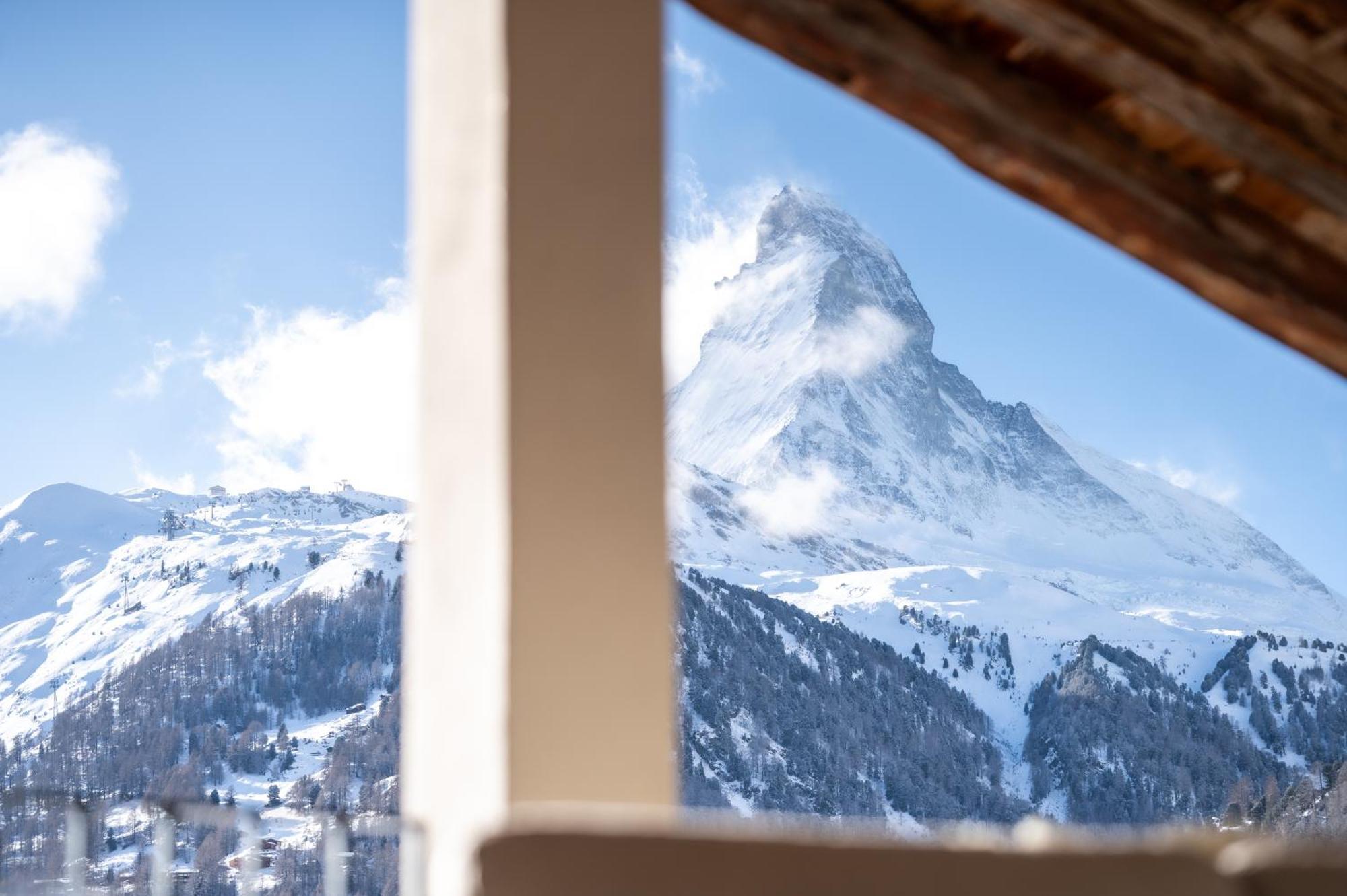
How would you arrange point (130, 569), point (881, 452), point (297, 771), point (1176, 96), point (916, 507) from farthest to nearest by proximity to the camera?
point (881, 452) < point (916, 507) < point (130, 569) < point (297, 771) < point (1176, 96)

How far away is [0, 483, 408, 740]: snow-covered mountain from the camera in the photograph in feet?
111

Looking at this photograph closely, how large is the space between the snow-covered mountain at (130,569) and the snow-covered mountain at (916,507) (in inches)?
418

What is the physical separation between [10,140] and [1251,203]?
41.6m

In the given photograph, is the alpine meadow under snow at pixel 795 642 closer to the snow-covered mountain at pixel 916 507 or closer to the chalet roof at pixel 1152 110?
the snow-covered mountain at pixel 916 507

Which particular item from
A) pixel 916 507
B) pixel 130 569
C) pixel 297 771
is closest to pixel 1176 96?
pixel 297 771

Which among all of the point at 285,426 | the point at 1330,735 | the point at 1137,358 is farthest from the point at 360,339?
the point at 1330,735

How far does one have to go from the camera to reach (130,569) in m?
36.8

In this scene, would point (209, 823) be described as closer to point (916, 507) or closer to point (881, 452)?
point (916, 507)

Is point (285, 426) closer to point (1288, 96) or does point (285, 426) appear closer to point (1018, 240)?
point (1018, 240)

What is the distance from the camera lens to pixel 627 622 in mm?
1109

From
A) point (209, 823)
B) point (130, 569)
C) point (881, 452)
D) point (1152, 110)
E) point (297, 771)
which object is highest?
point (881, 452)

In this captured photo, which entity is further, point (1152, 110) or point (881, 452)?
point (881, 452)

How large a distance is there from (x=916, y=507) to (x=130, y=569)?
2782cm

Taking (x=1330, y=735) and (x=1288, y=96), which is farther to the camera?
(x=1330, y=735)
